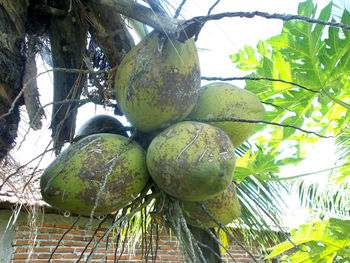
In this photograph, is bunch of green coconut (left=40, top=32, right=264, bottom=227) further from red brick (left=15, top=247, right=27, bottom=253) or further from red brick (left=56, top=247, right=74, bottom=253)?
red brick (left=56, top=247, right=74, bottom=253)

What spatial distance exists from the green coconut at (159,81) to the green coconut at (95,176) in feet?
0.40

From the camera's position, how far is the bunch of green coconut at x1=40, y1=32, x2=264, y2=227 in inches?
36.0

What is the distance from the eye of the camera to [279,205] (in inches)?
81.9

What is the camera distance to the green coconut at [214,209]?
1.07m

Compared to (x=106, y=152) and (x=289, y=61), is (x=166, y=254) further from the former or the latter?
(x=106, y=152)

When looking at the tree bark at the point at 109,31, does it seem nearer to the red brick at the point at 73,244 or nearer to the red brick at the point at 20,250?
the red brick at the point at 20,250

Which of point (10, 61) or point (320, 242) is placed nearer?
point (10, 61)

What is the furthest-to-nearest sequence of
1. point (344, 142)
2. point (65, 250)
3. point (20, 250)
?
point (65, 250), point (20, 250), point (344, 142)

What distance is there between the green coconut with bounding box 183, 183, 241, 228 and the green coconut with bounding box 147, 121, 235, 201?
0.12 m

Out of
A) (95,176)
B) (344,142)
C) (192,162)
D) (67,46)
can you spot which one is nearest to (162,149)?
(192,162)

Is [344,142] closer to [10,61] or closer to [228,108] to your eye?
[228,108]

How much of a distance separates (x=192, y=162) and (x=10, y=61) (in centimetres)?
71

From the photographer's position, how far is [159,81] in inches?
38.3

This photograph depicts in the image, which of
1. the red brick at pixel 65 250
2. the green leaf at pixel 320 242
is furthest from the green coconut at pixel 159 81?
the red brick at pixel 65 250
